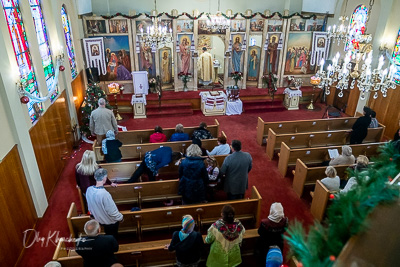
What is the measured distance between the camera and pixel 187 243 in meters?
3.38

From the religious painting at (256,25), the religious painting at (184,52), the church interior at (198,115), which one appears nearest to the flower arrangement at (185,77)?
the church interior at (198,115)

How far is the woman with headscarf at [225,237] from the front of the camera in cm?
346

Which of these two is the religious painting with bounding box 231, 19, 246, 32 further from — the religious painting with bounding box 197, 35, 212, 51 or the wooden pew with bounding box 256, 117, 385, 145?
the wooden pew with bounding box 256, 117, 385, 145

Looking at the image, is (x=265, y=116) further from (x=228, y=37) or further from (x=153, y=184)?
(x=153, y=184)

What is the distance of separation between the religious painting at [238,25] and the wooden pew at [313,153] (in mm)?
7002

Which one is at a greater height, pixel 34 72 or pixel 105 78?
pixel 34 72

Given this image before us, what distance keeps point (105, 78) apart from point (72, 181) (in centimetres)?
619

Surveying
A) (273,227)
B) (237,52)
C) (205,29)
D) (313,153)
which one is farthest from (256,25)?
(273,227)

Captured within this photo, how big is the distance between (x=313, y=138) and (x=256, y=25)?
6658mm

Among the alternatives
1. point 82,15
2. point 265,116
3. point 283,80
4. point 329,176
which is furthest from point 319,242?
point 283,80

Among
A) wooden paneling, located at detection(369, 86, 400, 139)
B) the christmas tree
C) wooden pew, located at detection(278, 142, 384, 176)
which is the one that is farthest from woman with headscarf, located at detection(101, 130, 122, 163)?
wooden paneling, located at detection(369, 86, 400, 139)

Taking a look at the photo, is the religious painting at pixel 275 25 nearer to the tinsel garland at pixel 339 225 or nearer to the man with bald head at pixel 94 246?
the man with bald head at pixel 94 246

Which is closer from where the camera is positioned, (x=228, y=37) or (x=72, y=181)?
(x=72, y=181)

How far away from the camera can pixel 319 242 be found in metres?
0.99
